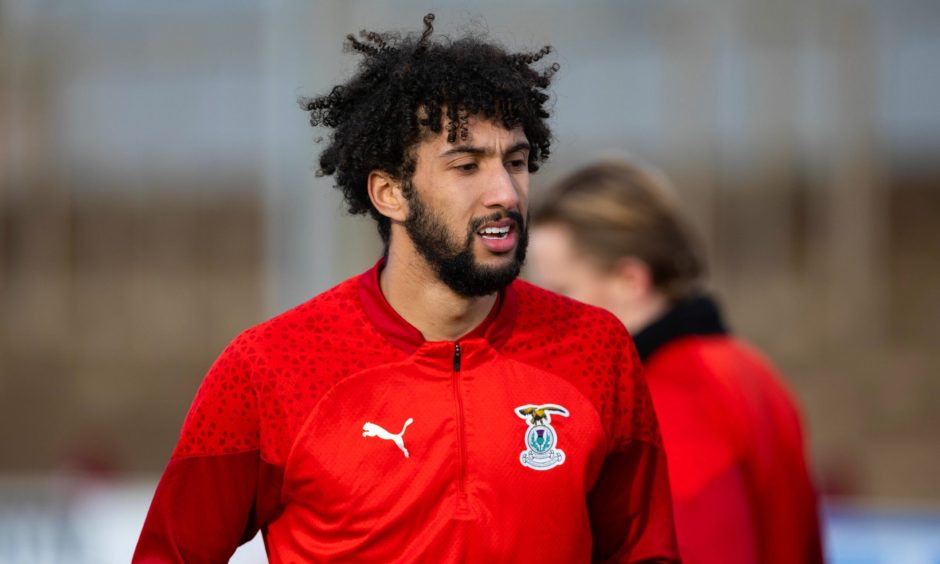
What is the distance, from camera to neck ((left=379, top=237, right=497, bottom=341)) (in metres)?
2.38

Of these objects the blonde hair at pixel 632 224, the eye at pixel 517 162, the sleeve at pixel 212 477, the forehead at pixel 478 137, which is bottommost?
the sleeve at pixel 212 477

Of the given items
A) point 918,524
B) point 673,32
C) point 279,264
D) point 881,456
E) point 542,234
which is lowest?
point 881,456

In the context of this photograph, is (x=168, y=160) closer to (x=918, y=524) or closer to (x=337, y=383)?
(x=918, y=524)

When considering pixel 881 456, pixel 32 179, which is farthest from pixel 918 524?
pixel 32 179

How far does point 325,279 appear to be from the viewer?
639cm

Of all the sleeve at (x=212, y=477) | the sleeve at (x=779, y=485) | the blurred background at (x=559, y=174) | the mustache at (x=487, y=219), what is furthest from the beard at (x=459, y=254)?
the blurred background at (x=559, y=174)

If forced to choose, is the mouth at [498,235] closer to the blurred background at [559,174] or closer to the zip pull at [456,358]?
the zip pull at [456,358]

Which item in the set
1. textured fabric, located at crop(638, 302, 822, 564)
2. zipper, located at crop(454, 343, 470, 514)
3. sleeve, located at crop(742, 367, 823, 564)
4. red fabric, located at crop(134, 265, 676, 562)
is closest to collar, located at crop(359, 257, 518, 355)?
red fabric, located at crop(134, 265, 676, 562)

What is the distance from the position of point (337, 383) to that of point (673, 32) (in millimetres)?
12292

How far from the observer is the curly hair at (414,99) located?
91.2 inches

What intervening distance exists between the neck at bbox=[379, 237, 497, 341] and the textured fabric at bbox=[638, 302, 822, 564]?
906 millimetres

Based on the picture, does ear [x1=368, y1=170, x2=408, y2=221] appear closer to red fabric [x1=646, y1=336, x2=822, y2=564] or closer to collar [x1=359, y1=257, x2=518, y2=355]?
collar [x1=359, y1=257, x2=518, y2=355]

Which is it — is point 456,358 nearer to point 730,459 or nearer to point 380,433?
point 380,433

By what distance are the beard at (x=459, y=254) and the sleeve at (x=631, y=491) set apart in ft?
0.96
